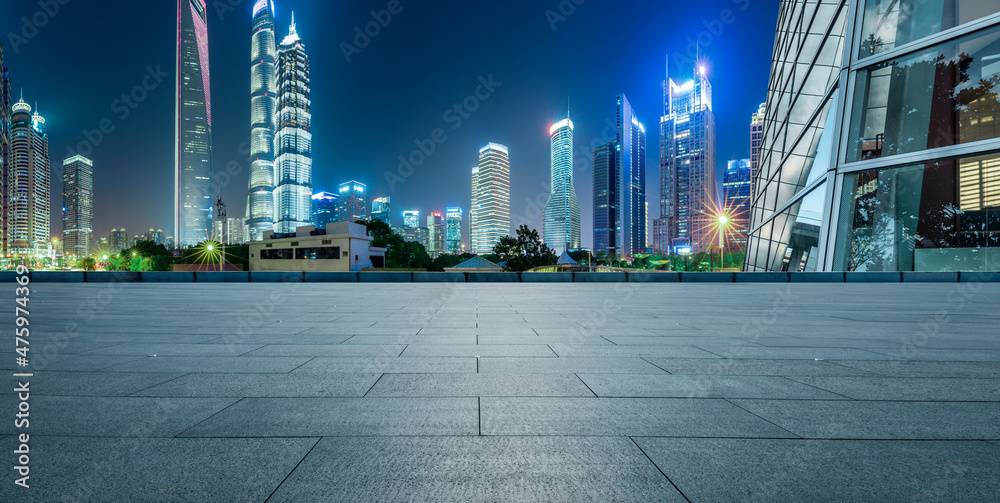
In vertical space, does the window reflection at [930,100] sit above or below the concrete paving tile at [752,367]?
above

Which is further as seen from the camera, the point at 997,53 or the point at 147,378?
the point at 997,53

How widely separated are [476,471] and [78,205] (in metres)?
175

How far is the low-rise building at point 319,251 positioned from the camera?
55.8 meters

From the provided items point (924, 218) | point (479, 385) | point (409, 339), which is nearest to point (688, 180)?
point (924, 218)

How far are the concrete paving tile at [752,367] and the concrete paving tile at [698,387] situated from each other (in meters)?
0.20

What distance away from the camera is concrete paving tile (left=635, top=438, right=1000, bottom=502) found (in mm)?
1786

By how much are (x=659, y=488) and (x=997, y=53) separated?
29757mm

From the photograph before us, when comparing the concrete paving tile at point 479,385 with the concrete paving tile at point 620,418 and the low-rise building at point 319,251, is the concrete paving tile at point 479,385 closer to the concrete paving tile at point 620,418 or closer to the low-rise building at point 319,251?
the concrete paving tile at point 620,418

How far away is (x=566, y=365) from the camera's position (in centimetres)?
413

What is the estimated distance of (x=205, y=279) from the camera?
74.1ft

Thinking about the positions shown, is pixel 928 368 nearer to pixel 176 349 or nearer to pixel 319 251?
pixel 176 349

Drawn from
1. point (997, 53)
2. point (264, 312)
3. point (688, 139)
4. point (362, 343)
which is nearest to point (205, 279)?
point (264, 312)

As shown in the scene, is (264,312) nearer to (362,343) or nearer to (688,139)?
(362,343)

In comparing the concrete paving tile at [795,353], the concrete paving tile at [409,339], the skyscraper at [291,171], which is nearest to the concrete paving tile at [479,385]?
the concrete paving tile at [409,339]
